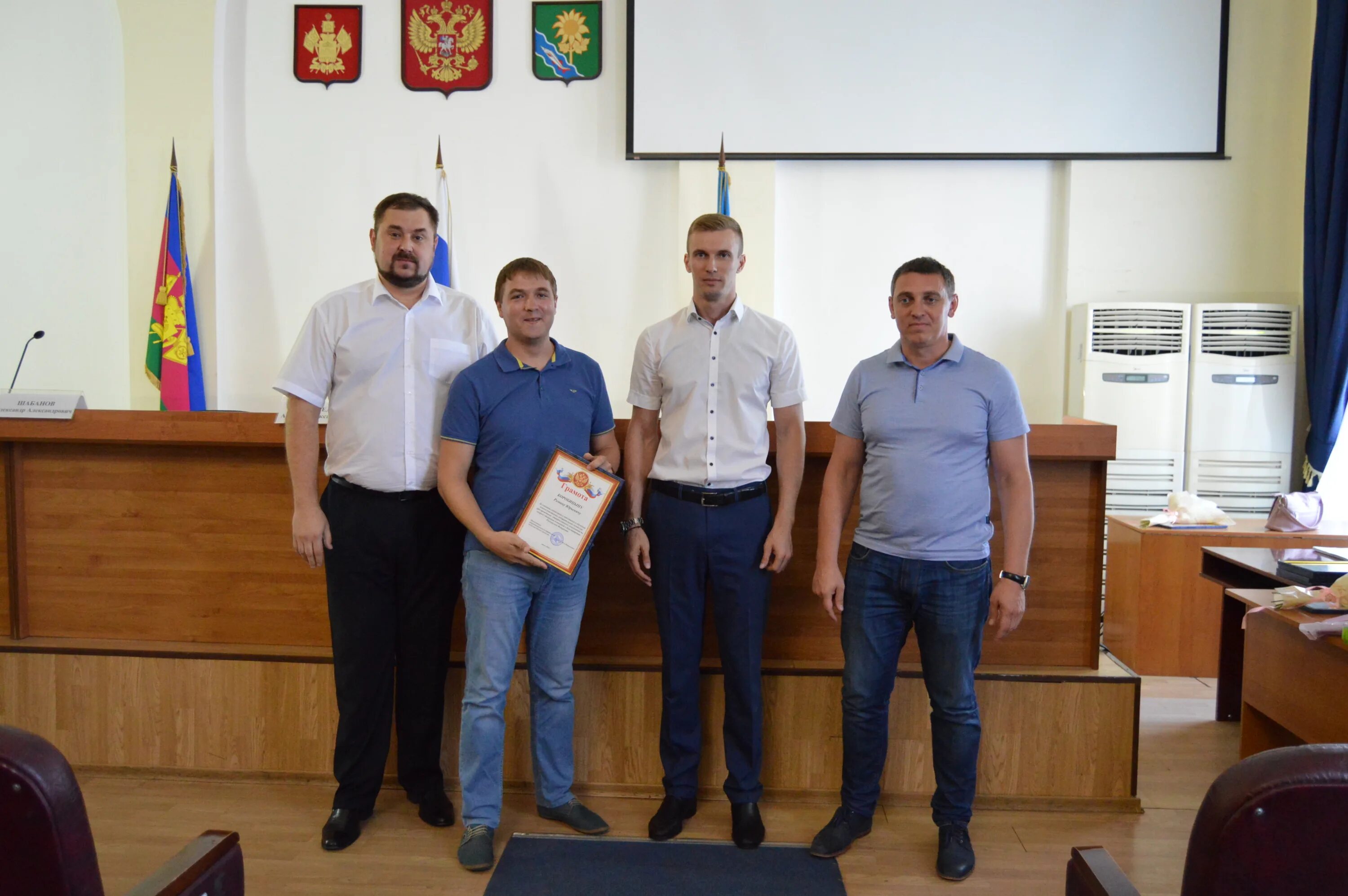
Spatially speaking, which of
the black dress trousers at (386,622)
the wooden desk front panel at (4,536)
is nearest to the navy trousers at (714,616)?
the black dress trousers at (386,622)

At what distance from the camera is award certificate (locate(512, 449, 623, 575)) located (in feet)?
7.25

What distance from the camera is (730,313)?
91.2 inches

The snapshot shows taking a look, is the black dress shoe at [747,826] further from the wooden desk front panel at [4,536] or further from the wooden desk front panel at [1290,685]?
the wooden desk front panel at [4,536]

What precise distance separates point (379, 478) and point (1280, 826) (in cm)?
197

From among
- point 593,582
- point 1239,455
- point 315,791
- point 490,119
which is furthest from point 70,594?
point 1239,455

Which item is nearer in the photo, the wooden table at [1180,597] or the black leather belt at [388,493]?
the black leather belt at [388,493]

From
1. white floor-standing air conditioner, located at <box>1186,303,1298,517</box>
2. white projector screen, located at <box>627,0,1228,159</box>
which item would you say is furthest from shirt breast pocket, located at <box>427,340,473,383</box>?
white floor-standing air conditioner, located at <box>1186,303,1298,517</box>

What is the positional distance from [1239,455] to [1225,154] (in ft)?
5.68

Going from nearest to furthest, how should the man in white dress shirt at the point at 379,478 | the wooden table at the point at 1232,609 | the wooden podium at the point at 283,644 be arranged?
1. the man in white dress shirt at the point at 379,478
2. the wooden podium at the point at 283,644
3. the wooden table at the point at 1232,609

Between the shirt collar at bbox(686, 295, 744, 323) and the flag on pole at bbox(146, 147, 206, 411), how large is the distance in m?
4.05

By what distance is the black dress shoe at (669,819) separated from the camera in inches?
93.0

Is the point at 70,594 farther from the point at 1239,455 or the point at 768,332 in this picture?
the point at 1239,455

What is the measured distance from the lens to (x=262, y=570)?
2801mm

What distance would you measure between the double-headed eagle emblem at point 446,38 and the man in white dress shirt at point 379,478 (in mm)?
3327
